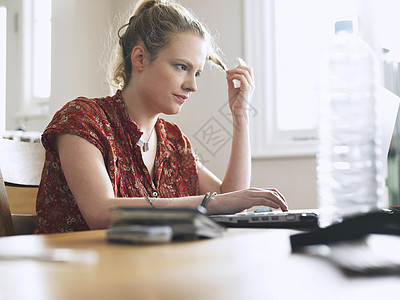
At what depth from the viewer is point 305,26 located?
9.81 ft

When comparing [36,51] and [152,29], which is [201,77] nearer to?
[152,29]

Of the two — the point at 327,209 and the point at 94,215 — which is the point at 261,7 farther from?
the point at 327,209

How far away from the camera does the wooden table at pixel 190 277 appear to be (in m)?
0.32

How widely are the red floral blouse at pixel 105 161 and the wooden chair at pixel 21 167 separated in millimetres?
48

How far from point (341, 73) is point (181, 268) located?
0.64 m

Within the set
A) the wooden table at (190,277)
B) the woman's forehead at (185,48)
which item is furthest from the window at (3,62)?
the wooden table at (190,277)

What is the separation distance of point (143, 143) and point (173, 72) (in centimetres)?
24

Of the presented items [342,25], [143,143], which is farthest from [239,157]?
[342,25]

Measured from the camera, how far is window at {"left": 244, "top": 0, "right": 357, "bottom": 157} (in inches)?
116

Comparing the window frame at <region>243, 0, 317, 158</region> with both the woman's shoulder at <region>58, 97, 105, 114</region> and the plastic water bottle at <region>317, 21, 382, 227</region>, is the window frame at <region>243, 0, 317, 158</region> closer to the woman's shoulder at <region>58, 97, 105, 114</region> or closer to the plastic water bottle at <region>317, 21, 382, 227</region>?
the woman's shoulder at <region>58, 97, 105, 114</region>

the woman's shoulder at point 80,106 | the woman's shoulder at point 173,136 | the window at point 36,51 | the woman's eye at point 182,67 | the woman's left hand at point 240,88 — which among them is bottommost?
the woman's shoulder at point 173,136

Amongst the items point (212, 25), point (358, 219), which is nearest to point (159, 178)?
point (358, 219)

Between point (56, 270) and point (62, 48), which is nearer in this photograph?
point (56, 270)

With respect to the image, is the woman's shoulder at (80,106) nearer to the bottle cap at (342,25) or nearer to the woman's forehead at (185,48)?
the woman's forehead at (185,48)
